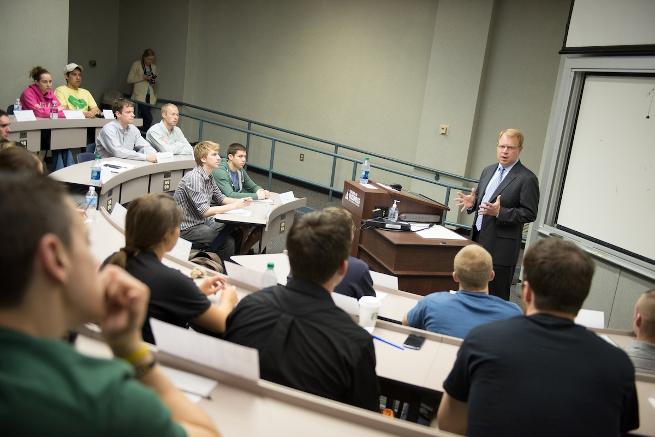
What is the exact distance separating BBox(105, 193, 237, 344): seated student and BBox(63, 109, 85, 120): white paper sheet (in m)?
5.24

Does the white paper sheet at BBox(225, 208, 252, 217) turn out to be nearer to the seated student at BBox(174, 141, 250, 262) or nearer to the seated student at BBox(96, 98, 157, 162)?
the seated student at BBox(174, 141, 250, 262)

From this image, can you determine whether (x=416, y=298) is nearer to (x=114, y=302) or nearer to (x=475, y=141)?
(x=114, y=302)

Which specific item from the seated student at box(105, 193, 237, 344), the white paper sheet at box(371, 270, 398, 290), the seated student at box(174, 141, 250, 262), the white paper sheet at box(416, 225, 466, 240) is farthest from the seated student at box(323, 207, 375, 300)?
the seated student at box(174, 141, 250, 262)

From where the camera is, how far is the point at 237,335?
1989mm

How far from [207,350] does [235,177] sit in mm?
4017

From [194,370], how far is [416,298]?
1.87 metres

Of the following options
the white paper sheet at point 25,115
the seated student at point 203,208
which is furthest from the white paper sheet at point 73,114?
the seated student at point 203,208

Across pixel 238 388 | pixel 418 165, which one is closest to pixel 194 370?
pixel 238 388

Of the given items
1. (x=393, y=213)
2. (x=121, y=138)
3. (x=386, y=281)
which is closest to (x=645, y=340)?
(x=386, y=281)

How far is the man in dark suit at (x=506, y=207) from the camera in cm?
448

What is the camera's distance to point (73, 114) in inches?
285

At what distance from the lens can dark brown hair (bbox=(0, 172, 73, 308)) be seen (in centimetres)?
A: 88

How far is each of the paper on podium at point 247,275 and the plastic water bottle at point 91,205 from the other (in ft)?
4.50

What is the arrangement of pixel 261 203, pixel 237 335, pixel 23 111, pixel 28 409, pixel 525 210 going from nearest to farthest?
pixel 28 409 → pixel 237 335 → pixel 525 210 → pixel 261 203 → pixel 23 111
